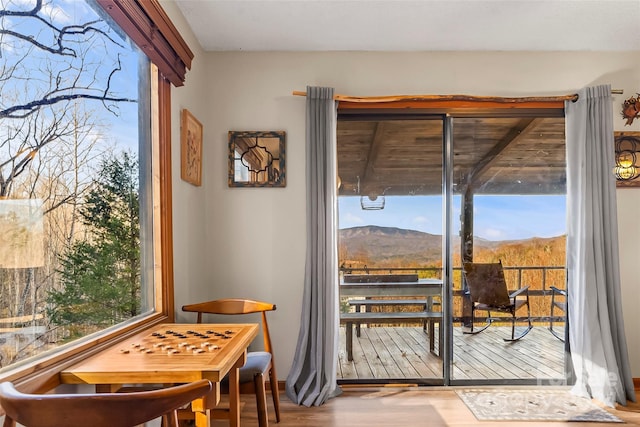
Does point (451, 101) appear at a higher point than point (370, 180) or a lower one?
higher

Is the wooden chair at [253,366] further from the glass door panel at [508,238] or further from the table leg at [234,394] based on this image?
the glass door panel at [508,238]

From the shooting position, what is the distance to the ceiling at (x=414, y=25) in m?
2.53

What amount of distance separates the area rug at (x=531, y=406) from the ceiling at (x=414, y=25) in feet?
8.24

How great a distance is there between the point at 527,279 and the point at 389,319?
1106mm

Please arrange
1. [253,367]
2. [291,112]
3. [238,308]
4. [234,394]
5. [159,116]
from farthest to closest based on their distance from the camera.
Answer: [291,112] < [238,308] < [159,116] < [253,367] < [234,394]

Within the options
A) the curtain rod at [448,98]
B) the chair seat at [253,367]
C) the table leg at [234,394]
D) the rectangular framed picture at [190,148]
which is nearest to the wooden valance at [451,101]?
the curtain rod at [448,98]

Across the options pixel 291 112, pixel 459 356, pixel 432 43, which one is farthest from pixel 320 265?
pixel 432 43

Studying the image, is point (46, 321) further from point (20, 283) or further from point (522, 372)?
point (522, 372)

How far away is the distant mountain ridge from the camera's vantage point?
10.4ft

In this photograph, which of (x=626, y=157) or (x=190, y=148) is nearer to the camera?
(x=190, y=148)

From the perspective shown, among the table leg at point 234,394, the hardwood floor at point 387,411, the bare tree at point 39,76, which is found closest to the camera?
the bare tree at point 39,76

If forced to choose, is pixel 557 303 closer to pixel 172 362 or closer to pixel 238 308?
pixel 238 308

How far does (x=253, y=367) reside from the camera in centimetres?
218

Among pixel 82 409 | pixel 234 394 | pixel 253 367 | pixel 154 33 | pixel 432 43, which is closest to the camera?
pixel 82 409
